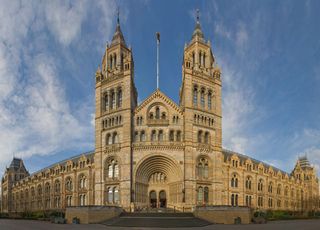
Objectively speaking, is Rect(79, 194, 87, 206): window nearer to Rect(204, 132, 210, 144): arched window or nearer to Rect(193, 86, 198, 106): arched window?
Rect(204, 132, 210, 144): arched window

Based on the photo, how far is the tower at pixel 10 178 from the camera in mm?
129875

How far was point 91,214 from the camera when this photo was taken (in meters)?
51.3

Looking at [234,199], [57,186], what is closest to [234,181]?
[234,199]

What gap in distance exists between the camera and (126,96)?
65.6 m

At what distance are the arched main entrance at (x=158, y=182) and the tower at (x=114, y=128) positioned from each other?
2660 mm

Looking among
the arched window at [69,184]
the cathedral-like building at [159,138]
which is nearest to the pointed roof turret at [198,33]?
the cathedral-like building at [159,138]

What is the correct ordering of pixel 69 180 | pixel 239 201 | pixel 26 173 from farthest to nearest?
pixel 26 173
pixel 69 180
pixel 239 201

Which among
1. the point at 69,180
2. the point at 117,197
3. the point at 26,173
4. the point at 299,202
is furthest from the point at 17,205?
the point at 299,202

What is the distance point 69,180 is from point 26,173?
57436 mm

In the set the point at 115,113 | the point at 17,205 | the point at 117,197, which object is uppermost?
the point at 115,113

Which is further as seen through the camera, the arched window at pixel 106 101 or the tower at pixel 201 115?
the arched window at pixel 106 101

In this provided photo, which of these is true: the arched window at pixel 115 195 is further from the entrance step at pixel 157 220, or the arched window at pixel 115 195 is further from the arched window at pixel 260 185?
the arched window at pixel 260 185

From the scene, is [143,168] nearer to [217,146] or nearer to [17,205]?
[217,146]

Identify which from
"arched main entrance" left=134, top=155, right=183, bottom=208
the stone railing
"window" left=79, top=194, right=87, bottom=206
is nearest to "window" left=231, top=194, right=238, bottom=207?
"arched main entrance" left=134, top=155, right=183, bottom=208
